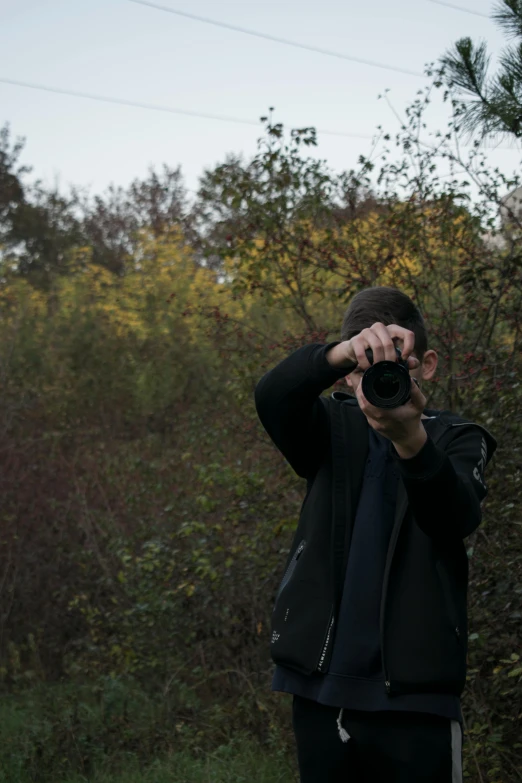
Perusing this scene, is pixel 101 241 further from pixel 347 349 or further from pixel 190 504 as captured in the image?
pixel 347 349

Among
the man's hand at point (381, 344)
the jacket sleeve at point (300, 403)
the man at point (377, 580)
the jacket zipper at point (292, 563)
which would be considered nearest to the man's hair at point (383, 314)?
the man at point (377, 580)

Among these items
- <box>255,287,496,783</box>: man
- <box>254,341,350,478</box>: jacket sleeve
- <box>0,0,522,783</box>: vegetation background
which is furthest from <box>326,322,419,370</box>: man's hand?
<box>0,0,522,783</box>: vegetation background

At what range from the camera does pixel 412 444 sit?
70.8 inches

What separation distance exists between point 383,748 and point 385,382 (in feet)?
2.47

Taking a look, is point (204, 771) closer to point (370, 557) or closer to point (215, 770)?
point (215, 770)

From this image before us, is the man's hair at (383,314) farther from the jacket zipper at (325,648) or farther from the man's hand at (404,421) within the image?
the jacket zipper at (325,648)

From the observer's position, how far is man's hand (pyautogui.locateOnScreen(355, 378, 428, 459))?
5.81ft

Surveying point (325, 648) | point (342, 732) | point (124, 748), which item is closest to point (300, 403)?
point (325, 648)

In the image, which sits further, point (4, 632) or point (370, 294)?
point (4, 632)

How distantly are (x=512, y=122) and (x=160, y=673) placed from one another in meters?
3.90

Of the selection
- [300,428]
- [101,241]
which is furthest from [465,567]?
[101,241]

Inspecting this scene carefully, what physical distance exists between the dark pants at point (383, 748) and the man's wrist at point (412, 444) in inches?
21.1

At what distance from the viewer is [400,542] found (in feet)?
6.44

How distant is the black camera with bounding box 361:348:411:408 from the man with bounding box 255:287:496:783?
0.05 ft
